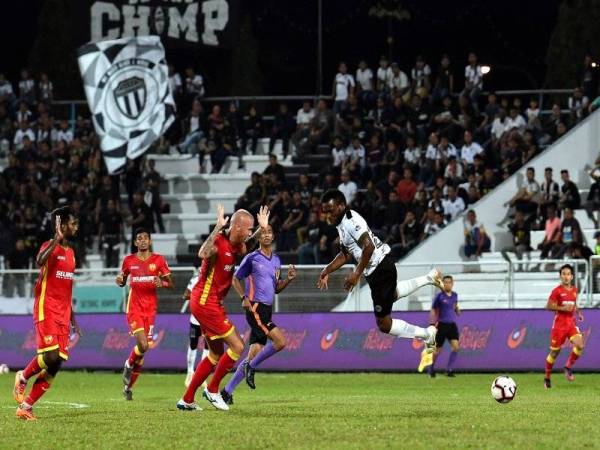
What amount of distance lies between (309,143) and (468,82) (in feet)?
18.4

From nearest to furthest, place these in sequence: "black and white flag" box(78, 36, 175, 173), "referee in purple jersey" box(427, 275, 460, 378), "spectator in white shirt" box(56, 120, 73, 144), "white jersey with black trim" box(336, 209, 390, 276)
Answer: "white jersey with black trim" box(336, 209, 390, 276) → "referee in purple jersey" box(427, 275, 460, 378) → "black and white flag" box(78, 36, 175, 173) → "spectator in white shirt" box(56, 120, 73, 144)

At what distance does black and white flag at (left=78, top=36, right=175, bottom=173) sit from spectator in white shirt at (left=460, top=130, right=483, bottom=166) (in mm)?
8133

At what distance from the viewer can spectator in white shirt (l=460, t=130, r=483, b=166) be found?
124 feet

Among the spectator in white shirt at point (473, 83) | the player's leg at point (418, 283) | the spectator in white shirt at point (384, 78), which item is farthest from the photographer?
the spectator in white shirt at point (384, 78)

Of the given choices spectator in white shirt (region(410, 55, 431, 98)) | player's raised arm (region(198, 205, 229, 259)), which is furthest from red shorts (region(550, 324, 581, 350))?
spectator in white shirt (region(410, 55, 431, 98))

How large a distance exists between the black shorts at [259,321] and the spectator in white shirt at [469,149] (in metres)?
16.5

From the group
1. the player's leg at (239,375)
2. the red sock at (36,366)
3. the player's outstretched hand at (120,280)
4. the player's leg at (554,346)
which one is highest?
the player's outstretched hand at (120,280)

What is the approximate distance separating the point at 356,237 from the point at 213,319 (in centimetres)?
218

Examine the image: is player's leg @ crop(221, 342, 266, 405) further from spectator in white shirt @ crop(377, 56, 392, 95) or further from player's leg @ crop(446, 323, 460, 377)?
spectator in white shirt @ crop(377, 56, 392, 95)

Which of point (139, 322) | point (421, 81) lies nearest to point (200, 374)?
point (139, 322)

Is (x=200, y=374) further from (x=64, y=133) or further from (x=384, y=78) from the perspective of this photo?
(x=64, y=133)

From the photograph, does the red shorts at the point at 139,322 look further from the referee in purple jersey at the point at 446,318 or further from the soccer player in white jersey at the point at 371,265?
the referee in purple jersey at the point at 446,318

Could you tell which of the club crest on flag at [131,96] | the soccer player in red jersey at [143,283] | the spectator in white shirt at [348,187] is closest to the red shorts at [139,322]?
the soccer player in red jersey at [143,283]

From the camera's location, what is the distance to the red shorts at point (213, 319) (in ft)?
57.6
